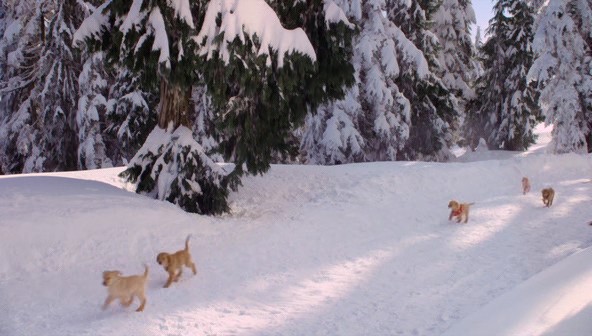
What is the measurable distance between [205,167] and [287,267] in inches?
117

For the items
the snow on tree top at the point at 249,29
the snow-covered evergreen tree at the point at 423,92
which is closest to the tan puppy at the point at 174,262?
the snow on tree top at the point at 249,29

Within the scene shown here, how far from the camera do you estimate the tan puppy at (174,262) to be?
6.17 m

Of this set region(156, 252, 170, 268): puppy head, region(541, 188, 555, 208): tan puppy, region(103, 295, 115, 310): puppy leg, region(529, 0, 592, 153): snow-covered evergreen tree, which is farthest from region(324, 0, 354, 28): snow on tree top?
region(529, 0, 592, 153): snow-covered evergreen tree

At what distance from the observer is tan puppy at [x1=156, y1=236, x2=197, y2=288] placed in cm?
617

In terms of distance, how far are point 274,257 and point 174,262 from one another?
192 cm

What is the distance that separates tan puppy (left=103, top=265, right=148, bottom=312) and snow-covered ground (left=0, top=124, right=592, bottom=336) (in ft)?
0.50

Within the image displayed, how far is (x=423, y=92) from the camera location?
20.9 m

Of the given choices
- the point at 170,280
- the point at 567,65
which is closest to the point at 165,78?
the point at 170,280

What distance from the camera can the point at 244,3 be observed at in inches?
316

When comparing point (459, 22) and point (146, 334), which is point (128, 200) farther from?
point (459, 22)

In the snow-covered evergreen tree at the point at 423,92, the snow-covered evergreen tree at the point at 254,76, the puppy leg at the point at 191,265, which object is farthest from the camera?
the snow-covered evergreen tree at the point at 423,92

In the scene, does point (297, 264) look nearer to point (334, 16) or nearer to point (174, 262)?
point (174, 262)

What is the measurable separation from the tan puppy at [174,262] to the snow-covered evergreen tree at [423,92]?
51.5 feet

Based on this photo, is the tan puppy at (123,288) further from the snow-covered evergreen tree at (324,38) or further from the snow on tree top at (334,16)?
the snow on tree top at (334,16)
